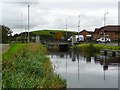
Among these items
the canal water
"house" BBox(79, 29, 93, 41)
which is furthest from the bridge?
the canal water

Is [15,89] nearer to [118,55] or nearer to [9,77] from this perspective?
[9,77]

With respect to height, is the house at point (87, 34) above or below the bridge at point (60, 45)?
above

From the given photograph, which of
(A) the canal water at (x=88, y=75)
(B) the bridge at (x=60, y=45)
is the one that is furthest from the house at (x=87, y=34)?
(A) the canal water at (x=88, y=75)

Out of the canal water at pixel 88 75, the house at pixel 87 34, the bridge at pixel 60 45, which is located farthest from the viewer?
the house at pixel 87 34

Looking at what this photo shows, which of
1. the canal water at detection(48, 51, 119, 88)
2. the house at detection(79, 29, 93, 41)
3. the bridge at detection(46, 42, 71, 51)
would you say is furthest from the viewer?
the house at detection(79, 29, 93, 41)

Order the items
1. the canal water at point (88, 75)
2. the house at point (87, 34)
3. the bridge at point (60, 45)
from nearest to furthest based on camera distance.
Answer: the canal water at point (88, 75), the bridge at point (60, 45), the house at point (87, 34)

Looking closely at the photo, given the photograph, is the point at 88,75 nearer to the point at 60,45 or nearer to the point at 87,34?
the point at 60,45

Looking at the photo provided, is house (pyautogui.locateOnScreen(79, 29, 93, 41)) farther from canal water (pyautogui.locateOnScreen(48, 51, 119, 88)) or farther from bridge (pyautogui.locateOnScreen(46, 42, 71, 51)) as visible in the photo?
canal water (pyautogui.locateOnScreen(48, 51, 119, 88))

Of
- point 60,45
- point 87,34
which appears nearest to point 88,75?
point 60,45

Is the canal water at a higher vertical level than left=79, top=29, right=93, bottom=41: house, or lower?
lower

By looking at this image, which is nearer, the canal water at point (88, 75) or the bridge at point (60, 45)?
the canal water at point (88, 75)

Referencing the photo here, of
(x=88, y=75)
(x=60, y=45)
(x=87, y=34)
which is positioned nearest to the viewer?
(x=88, y=75)

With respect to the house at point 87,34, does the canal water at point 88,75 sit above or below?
below

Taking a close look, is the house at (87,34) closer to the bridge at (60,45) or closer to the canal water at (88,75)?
the bridge at (60,45)
